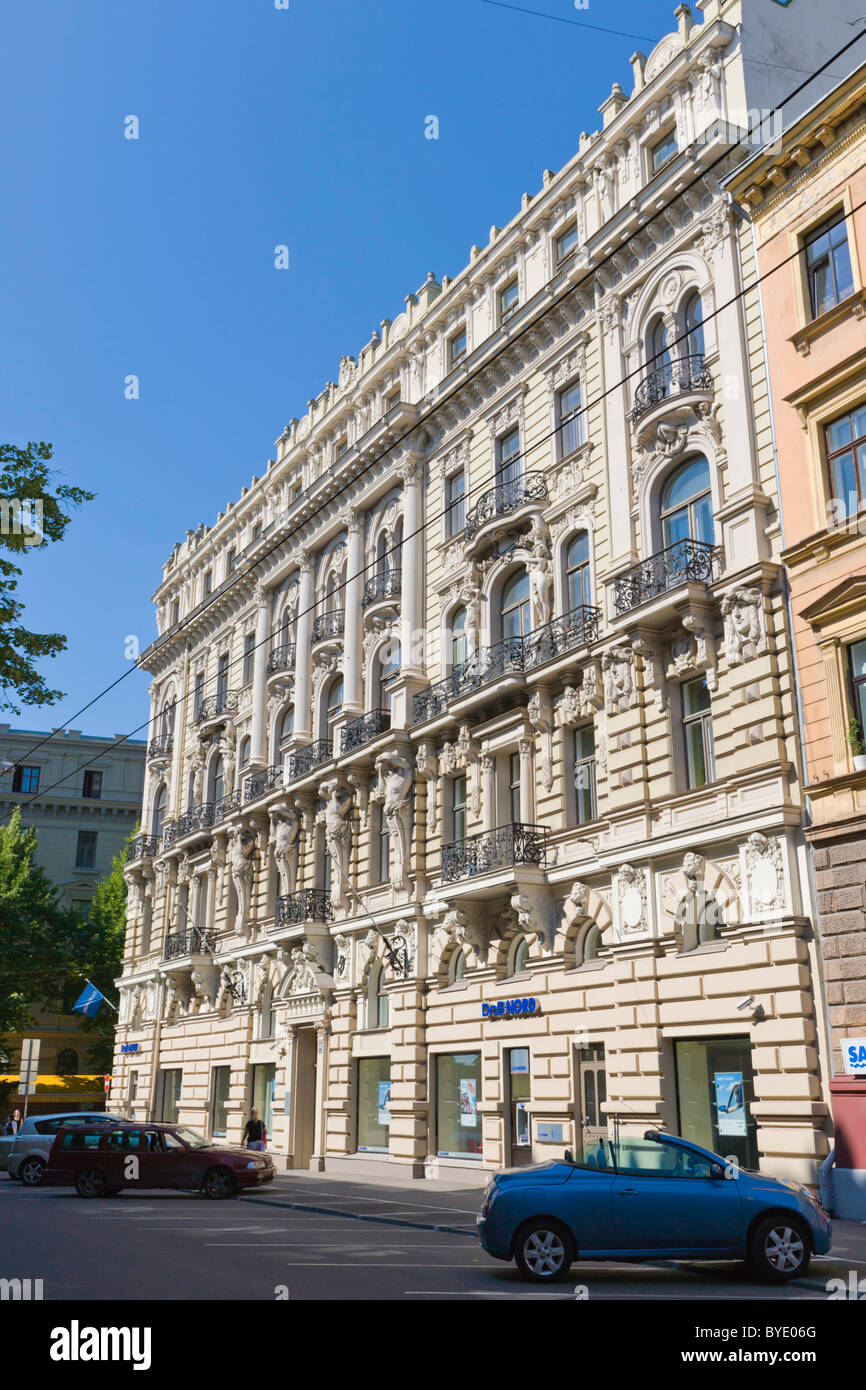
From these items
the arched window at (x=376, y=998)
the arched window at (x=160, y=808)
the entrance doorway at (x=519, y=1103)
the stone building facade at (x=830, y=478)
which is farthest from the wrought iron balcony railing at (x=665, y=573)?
the arched window at (x=160, y=808)

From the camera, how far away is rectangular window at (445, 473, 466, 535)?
3388 cm

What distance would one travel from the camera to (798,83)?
26531 mm

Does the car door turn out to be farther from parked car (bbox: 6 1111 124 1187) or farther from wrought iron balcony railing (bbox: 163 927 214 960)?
wrought iron balcony railing (bbox: 163 927 214 960)

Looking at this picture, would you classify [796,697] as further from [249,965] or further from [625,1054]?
[249,965]

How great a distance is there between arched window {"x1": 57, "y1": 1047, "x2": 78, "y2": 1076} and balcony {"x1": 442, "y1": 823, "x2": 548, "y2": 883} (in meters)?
43.6

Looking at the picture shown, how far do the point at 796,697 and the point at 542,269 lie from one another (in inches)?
610

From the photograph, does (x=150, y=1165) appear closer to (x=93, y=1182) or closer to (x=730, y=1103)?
(x=93, y=1182)

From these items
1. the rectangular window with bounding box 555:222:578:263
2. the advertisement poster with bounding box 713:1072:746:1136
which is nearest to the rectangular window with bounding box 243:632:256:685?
the rectangular window with bounding box 555:222:578:263

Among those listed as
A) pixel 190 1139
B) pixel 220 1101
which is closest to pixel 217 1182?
pixel 190 1139

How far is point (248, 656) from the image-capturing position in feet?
152

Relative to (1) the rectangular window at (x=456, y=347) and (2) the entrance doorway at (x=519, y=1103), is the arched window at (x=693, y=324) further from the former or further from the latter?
(2) the entrance doorway at (x=519, y=1103)

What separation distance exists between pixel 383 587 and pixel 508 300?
8.99 metres

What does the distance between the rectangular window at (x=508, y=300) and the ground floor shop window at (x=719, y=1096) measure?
783 inches

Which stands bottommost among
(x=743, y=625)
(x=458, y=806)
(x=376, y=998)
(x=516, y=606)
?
(x=376, y=998)
